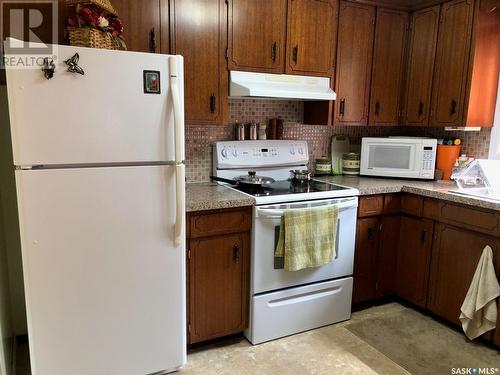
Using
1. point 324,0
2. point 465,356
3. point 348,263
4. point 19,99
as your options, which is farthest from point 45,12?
point 465,356

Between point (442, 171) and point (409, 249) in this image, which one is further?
point (442, 171)

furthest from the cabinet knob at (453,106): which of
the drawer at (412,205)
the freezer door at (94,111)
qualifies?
the freezer door at (94,111)

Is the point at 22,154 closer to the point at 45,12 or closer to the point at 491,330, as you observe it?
the point at 45,12

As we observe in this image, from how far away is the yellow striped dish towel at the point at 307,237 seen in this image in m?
2.30

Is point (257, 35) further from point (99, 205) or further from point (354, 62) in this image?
point (99, 205)

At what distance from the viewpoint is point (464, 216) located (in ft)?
7.91

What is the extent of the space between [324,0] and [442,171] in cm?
155

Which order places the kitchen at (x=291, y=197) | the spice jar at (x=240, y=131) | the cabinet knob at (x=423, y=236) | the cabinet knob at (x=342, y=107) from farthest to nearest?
the cabinet knob at (x=342, y=107)
the spice jar at (x=240, y=131)
the cabinet knob at (x=423, y=236)
the kitchen at (x=291, y=197)

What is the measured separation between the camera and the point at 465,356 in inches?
90.0

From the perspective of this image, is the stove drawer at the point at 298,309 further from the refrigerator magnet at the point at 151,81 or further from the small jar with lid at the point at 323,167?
the refrigerator magnet at the point at 151,81

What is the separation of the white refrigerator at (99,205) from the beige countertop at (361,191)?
29cm

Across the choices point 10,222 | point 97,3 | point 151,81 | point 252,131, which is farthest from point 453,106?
point 10,222

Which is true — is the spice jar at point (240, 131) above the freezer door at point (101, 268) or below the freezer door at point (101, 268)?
above

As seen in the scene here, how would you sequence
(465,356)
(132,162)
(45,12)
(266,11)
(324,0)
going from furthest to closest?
(324,0), (266,11), (465,356), (45,12), (132,162)
